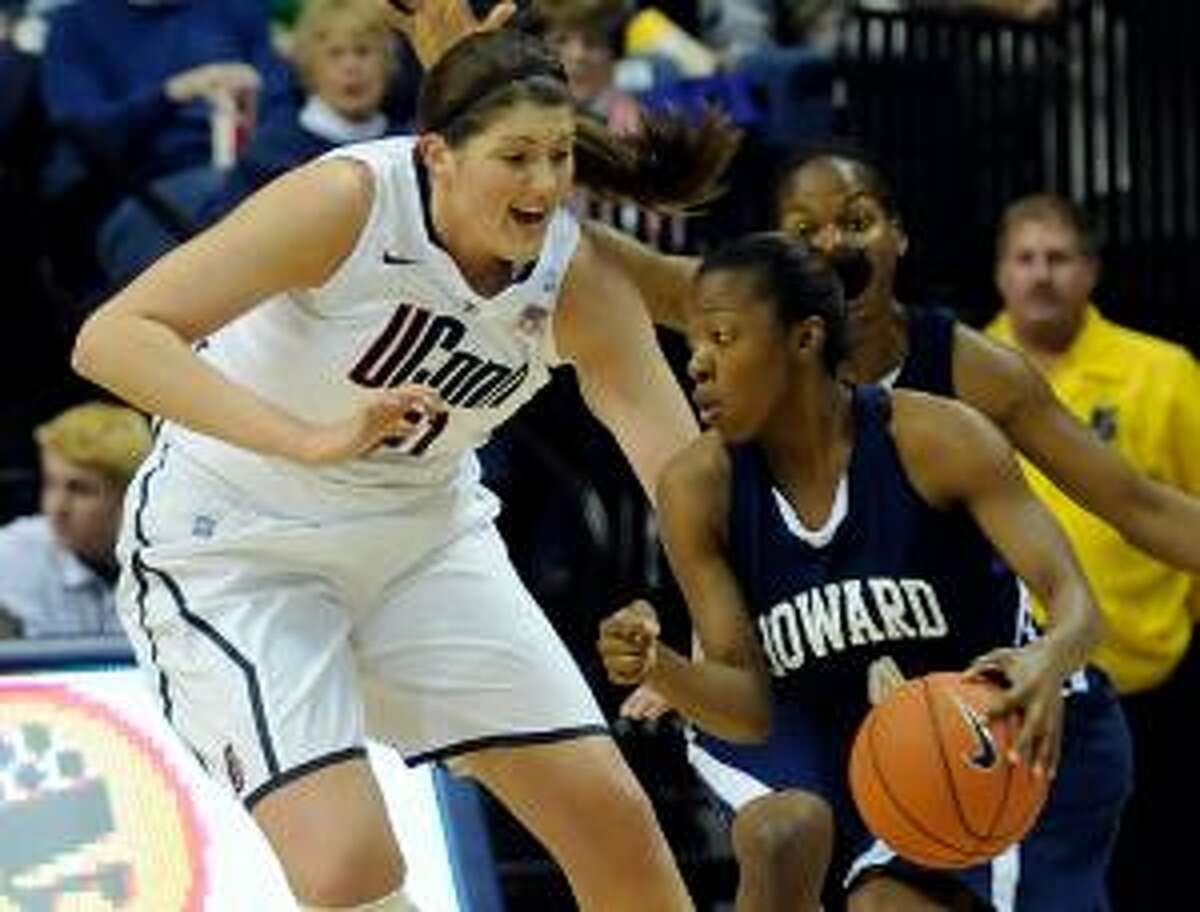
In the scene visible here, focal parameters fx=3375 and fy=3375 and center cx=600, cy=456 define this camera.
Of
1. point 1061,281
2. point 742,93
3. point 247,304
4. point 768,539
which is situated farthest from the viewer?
point 742,93

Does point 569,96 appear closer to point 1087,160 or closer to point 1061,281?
point 1061,281

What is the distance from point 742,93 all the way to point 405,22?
2.70 metres

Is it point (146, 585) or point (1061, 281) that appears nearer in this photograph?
point (146, 585)

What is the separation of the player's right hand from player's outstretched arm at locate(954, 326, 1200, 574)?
126cm

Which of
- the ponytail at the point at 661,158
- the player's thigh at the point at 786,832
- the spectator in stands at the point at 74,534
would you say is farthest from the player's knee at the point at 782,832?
the spectator in stands at the point at 74,534

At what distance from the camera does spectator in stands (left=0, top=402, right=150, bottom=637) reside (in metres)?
7.04

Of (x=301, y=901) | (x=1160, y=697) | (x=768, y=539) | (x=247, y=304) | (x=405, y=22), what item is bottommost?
(x=1160, y=697)

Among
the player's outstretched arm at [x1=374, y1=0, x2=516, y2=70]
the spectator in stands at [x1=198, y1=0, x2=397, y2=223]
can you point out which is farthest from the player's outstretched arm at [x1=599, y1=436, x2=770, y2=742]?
the spectator in stands at [x1=198, y1=0, x2=397, y2=223]

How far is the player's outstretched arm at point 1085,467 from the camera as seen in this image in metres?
5.53

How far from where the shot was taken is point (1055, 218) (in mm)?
7488

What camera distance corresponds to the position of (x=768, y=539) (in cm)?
521

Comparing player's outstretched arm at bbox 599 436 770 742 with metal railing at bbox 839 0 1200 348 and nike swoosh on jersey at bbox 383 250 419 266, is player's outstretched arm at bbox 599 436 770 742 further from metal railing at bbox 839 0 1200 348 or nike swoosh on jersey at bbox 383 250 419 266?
metal railing at bbox 839 0 1200 348

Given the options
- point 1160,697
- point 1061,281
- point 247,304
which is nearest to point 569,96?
point 247,304

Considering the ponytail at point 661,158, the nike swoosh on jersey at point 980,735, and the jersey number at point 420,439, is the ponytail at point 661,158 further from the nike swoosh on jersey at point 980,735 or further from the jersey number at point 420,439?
the nike swoosh on jersey at point 980,735
